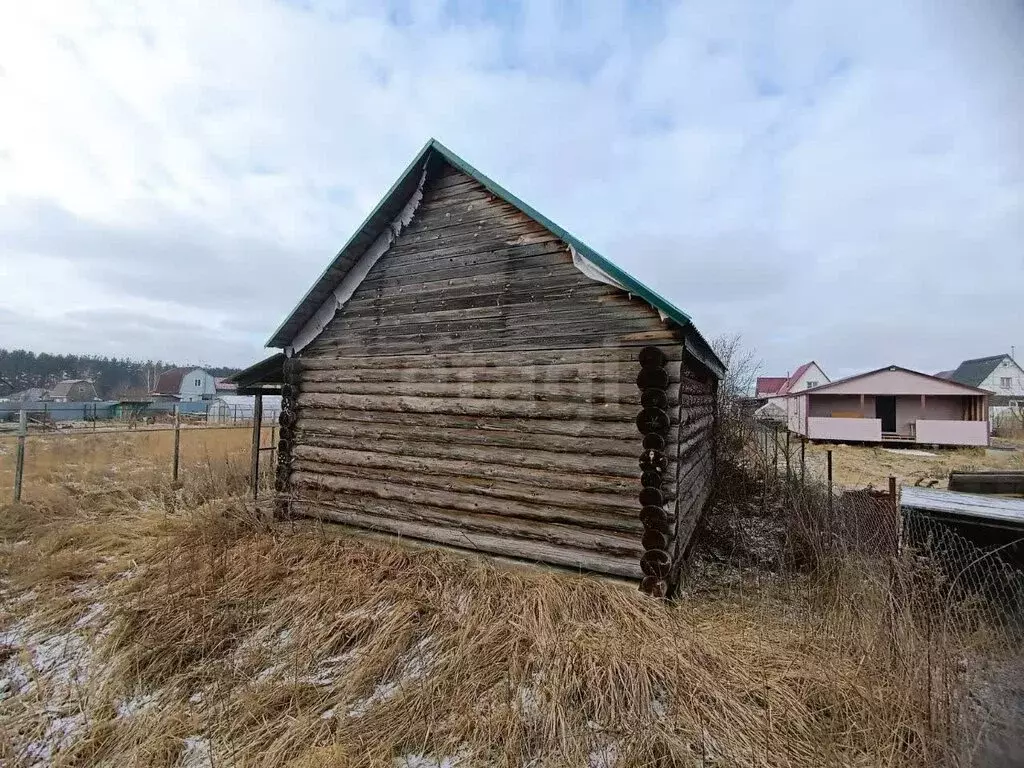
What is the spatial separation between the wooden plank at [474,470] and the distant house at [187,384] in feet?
254

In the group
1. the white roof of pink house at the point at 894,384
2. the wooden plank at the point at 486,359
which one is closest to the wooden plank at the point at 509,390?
the wooden plank at the point at 486,359

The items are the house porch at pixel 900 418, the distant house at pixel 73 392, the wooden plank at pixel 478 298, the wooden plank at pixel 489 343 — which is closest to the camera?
the wooden plank at pixel 489 343

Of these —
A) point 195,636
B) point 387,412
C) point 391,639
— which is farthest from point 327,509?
point 391,639

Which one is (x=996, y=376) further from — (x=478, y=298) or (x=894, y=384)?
(x=478, y=298)

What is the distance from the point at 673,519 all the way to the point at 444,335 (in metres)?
4.11

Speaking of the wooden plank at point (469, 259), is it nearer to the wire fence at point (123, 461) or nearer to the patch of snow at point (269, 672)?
the patch of snow at point (269, 672)

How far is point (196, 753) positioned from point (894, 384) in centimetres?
3303

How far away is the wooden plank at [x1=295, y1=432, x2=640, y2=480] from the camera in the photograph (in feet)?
20.0

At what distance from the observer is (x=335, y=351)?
8617mm

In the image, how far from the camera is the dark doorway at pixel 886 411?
95.9ft

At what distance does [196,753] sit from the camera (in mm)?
3691

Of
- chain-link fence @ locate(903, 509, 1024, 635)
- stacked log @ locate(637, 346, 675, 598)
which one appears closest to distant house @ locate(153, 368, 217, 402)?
stacked log @ locate(637, 346, 675, 598)

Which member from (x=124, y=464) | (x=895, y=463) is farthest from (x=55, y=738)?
(x=895, y=463)

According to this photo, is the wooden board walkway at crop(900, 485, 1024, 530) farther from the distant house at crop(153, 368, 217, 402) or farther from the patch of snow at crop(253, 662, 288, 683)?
the distant house at crop(153, 368, 217, 402)
